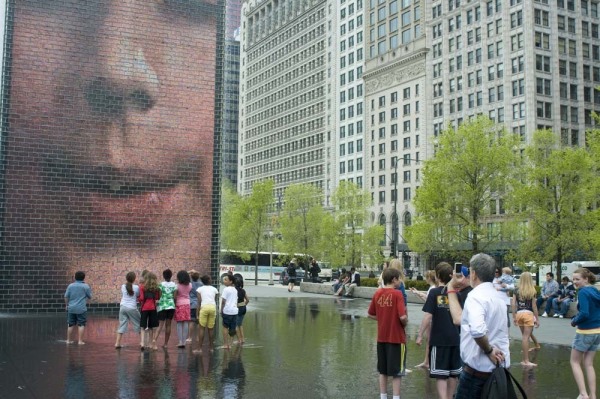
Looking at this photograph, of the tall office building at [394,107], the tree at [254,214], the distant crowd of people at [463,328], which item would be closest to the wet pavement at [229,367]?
the distant crowd of people at [463,328]

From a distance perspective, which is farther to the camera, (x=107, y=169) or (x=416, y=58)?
(x=416, y=58)

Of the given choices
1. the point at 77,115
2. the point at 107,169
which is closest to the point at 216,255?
the point at 107,169

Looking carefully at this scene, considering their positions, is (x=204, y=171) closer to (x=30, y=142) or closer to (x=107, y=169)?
(x=107, y=169)

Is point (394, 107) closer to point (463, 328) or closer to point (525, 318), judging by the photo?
point (525, 318)

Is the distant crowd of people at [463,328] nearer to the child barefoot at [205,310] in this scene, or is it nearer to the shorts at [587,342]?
the shorts at [587,342]

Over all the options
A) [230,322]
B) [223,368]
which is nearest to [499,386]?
[223,368]

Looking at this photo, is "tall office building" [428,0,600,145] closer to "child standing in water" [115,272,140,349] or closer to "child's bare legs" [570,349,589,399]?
"child standing in water" [115,272,140,349]

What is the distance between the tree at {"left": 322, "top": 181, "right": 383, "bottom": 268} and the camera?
213 ft

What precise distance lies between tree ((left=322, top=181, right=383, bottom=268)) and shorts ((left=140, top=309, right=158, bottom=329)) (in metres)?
49.7

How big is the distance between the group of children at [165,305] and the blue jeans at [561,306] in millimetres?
13979

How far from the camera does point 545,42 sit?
78.4m

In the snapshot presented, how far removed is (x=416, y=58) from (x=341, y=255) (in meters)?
40.4

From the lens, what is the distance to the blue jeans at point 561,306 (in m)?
24.2

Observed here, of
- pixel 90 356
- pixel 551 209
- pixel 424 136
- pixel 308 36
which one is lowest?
pixel 90 356
